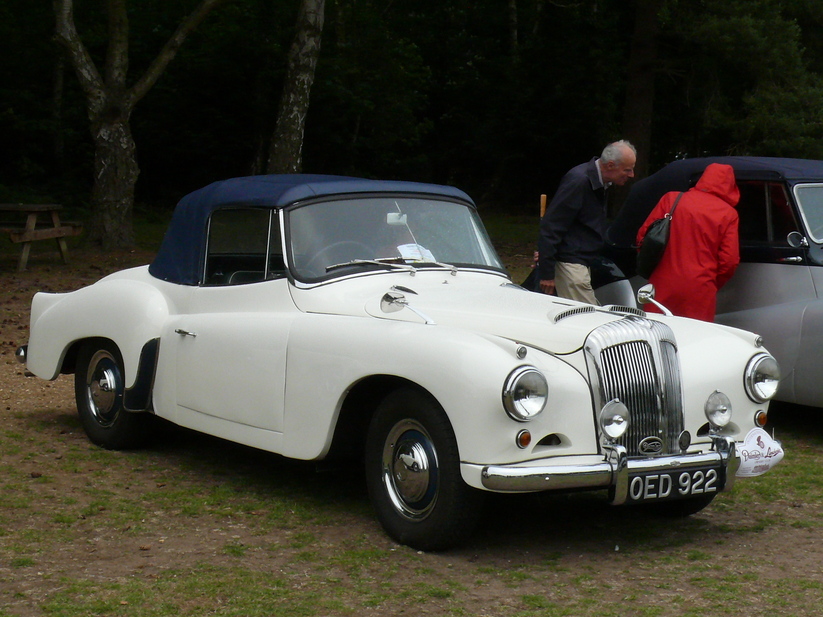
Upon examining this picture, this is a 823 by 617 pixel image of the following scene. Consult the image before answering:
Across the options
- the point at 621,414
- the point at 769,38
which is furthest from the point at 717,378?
the point at 769,38

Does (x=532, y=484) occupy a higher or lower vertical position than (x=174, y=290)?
lower

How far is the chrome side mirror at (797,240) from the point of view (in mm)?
7324

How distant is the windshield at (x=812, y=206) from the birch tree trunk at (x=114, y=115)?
11.3 meters

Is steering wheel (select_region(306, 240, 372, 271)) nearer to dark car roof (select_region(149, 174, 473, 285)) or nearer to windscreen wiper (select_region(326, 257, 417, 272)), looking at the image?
windscreen wiper (select_region(326, 257, 417, 272))

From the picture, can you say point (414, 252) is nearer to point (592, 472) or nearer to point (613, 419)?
point (613, 419)

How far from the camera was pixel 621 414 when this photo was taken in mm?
4633

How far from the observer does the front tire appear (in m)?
6.56

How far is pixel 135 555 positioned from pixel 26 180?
964 inches

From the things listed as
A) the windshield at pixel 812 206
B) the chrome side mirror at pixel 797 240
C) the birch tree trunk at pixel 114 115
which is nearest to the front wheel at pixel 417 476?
the chrome side mirror at pixel 797 240

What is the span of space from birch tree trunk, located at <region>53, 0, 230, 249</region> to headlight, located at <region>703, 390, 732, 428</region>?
13.2 m

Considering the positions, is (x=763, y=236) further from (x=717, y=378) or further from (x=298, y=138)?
(x=298, y=138)

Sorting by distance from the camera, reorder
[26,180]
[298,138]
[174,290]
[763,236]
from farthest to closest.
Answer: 1. [26,180]
2. [298,138]
3. [763,236]
4. [174,290]

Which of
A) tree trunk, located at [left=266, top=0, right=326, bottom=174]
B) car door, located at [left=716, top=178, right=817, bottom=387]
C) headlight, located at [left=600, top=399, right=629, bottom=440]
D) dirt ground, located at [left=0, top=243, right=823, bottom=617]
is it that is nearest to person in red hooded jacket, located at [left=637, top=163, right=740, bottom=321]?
car door, located at [left=716, top=178, right=817, bottom=387]

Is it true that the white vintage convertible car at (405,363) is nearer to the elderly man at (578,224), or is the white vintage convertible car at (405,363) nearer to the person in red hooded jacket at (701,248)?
the elderly man at (578,224)
